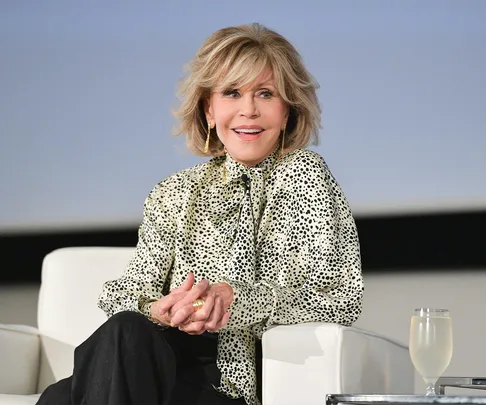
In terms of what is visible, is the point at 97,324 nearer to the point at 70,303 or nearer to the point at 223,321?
the point at 70,303

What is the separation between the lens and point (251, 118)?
7.51 ft

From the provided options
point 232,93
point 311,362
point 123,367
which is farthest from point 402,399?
point 232,93

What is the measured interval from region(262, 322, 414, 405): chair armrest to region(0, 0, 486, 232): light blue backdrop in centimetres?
209

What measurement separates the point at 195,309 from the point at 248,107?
22.4 inches

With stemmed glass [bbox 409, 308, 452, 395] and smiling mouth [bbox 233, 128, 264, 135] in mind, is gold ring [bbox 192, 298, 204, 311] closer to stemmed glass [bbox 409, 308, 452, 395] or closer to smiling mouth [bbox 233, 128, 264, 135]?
stemmed glass [bbox 409, 308, 452, 395]

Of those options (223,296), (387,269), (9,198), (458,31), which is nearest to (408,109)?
(458,31)

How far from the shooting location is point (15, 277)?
4.43 metres

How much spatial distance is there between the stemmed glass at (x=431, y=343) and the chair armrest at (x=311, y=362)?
19 centimetres

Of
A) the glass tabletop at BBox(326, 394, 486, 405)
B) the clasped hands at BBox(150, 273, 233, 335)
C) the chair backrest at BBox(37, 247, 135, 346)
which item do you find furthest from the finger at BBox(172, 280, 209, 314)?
the chair backrest at BBox(37, 247, 135, 346)

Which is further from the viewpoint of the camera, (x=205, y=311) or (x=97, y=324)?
(x=97, y=324)

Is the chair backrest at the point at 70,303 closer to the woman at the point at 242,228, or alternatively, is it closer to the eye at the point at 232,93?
the woman at the point at 242,228

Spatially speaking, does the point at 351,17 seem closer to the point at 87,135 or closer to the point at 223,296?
the point at 87,135

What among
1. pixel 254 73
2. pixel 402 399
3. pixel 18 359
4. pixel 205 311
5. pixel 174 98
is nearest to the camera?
pixel 402 399

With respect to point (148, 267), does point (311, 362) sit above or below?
below
